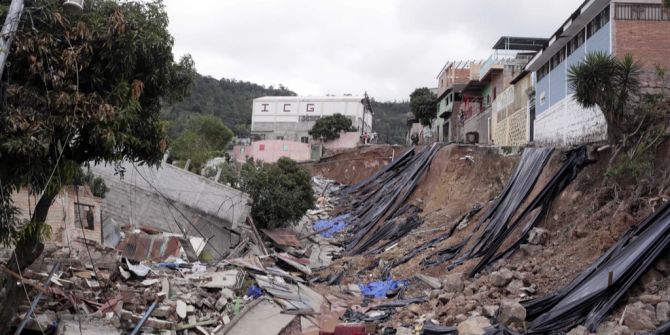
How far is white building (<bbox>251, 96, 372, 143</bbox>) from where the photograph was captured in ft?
181

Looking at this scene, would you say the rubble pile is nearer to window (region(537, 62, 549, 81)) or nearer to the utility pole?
the utility pole

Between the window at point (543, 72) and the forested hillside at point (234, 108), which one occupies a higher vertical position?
the forested hillside at point (234, 108)

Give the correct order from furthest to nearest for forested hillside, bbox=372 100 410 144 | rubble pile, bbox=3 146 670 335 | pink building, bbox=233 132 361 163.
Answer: forested hillside, bbox=372 100 410 144 → pink building, bbox=233 132 361 163 → rubble pile, bbox=3 146 670 335

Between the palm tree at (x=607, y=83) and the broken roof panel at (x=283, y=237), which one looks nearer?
the palm tree at (x=607, y=83)

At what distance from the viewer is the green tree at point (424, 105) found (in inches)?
1999

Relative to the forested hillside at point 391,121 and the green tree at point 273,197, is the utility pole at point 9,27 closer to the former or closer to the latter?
the green tree at point 273,197

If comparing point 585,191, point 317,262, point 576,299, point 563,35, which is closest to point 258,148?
point 317,262

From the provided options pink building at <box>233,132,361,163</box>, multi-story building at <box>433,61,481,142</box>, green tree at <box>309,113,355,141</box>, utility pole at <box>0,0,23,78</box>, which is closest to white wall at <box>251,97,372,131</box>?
green tree at <box>309,113,355,141</box>

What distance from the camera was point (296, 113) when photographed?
183ft

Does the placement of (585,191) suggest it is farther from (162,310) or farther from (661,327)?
(162,310)

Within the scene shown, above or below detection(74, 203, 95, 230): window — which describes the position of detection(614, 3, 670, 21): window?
above

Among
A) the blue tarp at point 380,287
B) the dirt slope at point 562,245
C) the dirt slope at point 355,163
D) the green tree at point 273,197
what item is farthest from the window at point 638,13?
the dirt slope at point 355,163

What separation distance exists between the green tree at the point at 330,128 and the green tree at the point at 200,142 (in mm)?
7454

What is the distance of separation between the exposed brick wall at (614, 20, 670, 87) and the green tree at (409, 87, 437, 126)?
3432cm
